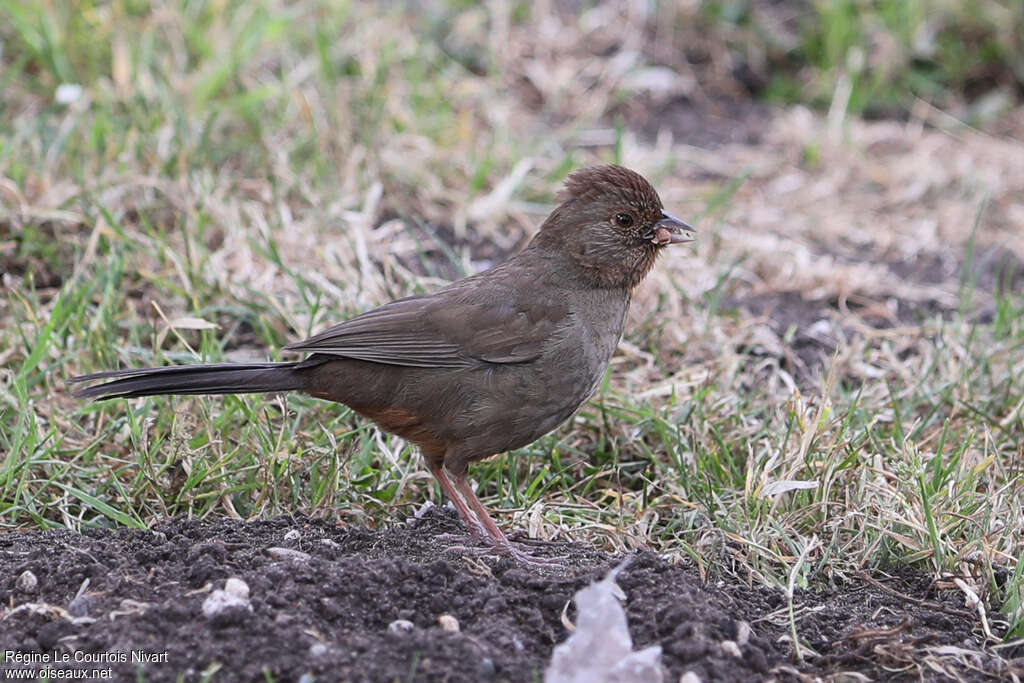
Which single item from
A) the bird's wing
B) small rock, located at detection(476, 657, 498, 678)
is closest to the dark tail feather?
the bird's wing

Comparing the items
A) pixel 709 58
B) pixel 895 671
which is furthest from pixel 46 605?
pixel 709 58

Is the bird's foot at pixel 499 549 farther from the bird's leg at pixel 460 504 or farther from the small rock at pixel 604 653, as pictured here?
the small rock at pixel 604 653

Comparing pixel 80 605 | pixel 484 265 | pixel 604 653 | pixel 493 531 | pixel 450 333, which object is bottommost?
pixel 493 531

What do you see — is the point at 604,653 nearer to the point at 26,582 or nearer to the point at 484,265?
the point at 26,582

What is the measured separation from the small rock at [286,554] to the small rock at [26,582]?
0.61m

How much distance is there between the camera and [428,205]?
630cm

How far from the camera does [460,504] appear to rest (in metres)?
4.11

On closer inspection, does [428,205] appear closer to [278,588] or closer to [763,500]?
[763,500]

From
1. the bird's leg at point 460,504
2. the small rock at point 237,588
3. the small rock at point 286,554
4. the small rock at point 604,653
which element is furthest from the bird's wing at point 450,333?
the small rock at point 604,653

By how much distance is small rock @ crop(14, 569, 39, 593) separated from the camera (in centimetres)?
330

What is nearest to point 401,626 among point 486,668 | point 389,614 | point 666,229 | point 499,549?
point 389,614

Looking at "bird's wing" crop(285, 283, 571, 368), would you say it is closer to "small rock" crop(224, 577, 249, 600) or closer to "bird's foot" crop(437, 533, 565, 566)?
"bird's foot" crop(437, 533, 565, 566)

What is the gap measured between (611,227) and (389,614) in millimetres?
1754

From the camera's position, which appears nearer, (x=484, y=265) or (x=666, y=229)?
(x=666, y=229)
